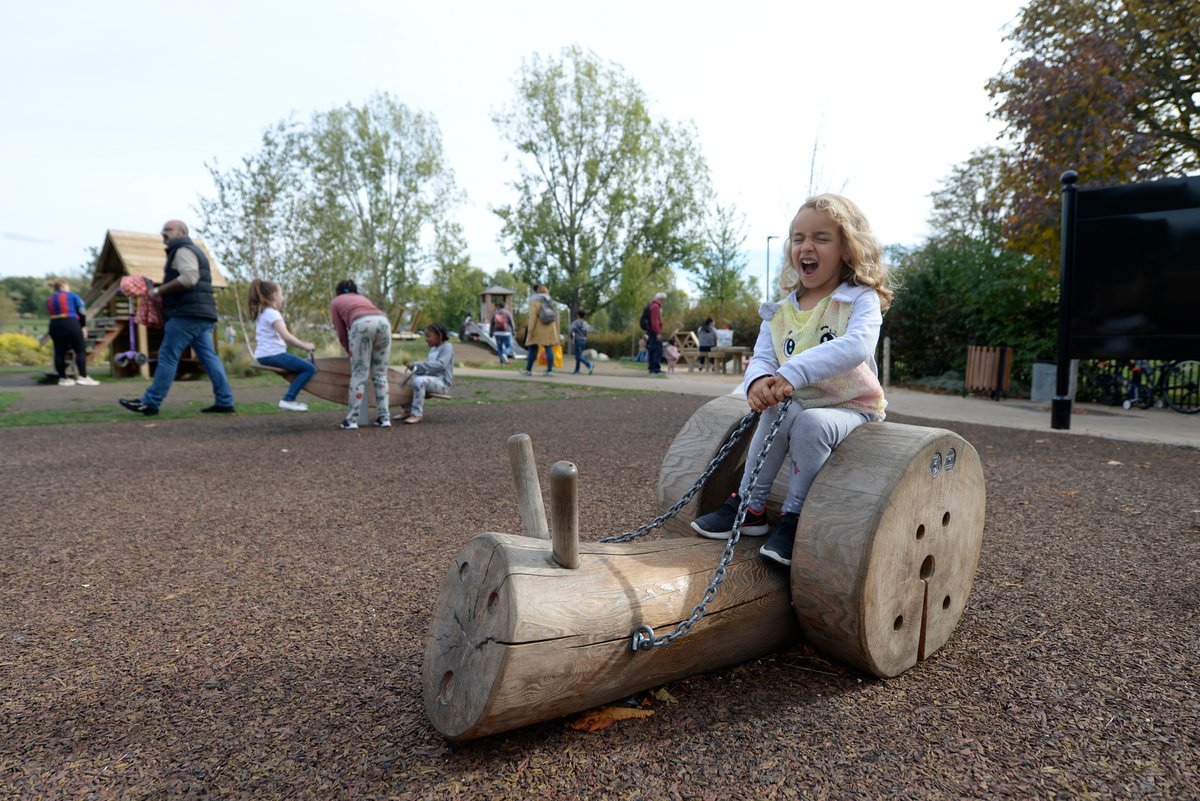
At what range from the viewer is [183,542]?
4.01 m

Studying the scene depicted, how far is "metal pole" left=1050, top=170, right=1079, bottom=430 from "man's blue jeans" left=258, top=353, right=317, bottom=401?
8.01 metres

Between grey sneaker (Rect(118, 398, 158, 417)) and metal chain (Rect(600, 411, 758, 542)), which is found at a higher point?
metal chain (Rect(600, 411, 758, 542))

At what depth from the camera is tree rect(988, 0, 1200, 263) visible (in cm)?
1058

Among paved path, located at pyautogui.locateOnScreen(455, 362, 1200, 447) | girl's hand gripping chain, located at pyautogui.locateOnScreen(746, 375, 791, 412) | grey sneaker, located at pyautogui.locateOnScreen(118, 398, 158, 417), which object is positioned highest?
girl's hand gripping chain, located at pyautogui.locateOnScreen(746, 375, 791, 412)

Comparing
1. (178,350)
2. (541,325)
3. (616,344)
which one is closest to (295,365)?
(178,350)

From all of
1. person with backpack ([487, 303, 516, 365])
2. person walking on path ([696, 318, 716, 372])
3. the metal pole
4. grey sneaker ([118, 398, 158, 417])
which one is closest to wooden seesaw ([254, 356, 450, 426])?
grey sneaker ([118, 398, 158, 417])

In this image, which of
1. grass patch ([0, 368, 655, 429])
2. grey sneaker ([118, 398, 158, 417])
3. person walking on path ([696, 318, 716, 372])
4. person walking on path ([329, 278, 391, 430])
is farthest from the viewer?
person walking on path ([696, 318, 716, 372])

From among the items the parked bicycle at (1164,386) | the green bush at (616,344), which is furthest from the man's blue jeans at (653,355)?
the green bush at (616,344)

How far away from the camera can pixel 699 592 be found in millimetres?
2299

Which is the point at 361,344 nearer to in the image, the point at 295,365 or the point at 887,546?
the point at 295,365

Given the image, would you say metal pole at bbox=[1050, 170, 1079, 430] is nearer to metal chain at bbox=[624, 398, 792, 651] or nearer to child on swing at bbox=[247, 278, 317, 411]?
metal chain at bbox=[624, 398, 792, 651]

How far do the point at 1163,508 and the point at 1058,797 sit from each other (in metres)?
3.84

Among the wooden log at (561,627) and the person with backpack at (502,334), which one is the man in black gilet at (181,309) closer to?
the wooden log at (561,627)

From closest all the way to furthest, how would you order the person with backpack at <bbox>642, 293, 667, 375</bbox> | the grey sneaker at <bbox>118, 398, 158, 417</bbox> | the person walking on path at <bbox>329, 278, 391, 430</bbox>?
1. the person walking on path at <bbox>329, 278, 391, 430</bbox>
2. the grey sneaker at <bbox>118, 398, 158, 417</bbox>
3. the person with backpack at <bbox>642, 293, 667, 375</bbox>
